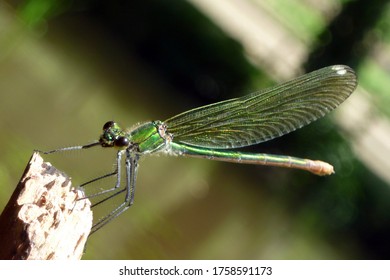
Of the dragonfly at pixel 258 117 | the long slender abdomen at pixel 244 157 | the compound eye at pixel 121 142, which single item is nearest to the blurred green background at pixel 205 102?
the long slender abdomen at pixel 244 157

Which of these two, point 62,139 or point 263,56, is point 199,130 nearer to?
point 62,139

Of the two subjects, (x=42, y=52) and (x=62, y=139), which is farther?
(x=42, y=52)

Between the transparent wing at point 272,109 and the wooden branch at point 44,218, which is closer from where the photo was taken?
the wooden branch at point 44,218

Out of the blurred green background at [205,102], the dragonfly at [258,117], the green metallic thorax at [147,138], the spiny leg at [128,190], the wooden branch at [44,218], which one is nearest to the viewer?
the wooden branch at [44,218]

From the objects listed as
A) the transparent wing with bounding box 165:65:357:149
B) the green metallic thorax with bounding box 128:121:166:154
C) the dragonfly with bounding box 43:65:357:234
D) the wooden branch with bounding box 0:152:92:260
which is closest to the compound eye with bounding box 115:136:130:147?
the green metallic thorax with bounding box 128:121:166:154

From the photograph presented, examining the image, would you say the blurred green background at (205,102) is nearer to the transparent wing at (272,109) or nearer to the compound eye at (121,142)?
the transparent wing at (272,109)
